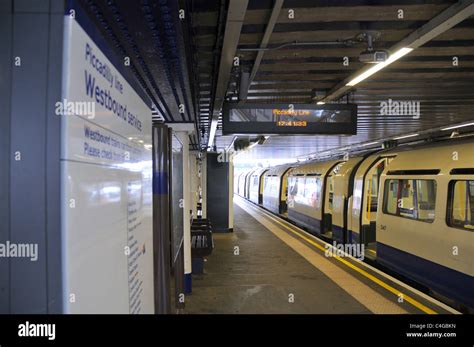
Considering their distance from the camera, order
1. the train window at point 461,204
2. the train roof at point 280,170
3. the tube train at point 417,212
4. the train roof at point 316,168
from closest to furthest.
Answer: the train window at point 461,204, the tube train at point 417,212, the train roof at point 316,168, the train roof at point 280,170

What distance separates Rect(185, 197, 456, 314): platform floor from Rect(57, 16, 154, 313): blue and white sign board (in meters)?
4.41

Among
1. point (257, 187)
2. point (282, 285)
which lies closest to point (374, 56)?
point (282, 285)

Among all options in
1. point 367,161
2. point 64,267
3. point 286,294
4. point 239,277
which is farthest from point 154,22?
point 367,161

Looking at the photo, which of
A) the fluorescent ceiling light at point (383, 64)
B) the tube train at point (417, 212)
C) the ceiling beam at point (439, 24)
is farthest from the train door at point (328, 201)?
the ceiling beam at point (439, 24)

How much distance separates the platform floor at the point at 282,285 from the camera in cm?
595

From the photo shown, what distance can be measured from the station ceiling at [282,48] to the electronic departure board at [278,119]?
347mm

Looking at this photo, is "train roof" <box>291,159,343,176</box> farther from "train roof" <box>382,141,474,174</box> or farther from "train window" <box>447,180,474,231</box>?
"train window" <box>447,180,474,231</box>

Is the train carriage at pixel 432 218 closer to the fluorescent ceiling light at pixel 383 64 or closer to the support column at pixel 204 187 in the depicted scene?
the fluorescent ceiling light at pixel 383 64

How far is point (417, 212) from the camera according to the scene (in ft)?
23.6

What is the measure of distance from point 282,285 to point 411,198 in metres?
2.82

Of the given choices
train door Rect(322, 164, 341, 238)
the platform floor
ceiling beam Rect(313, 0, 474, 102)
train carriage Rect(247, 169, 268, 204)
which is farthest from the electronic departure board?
train carriage Rect(247, 169, 268, 204)

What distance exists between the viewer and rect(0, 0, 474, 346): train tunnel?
1086 mm

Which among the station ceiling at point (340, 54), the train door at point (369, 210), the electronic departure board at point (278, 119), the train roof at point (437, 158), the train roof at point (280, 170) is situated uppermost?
the station ceiling at point (340, 54)
